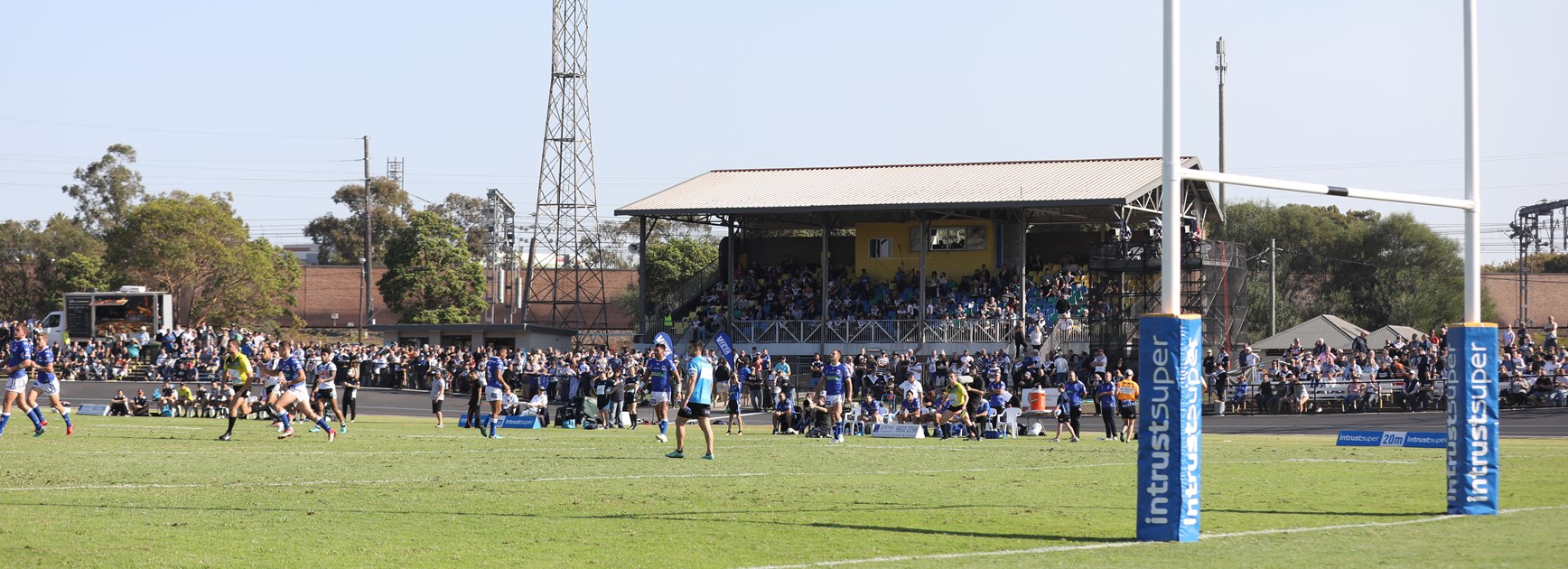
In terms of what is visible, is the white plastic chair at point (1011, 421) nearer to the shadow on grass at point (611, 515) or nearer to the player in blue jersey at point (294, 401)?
the player in blue jersey at point (294, 401)

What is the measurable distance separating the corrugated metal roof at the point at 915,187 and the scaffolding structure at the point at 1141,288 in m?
1.82

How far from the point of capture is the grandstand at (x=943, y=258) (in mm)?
45625

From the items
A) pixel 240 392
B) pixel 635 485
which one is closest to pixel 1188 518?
pixel 635 485

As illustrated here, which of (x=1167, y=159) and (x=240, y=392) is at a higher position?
(x=1167, y=159)

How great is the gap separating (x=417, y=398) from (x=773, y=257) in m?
16.9

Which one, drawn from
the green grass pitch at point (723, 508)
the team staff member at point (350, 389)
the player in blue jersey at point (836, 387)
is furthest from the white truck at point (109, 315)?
the green grass pitch at point (723, 508)

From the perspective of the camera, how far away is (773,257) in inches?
2302

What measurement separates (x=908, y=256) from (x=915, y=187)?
13.4 ft

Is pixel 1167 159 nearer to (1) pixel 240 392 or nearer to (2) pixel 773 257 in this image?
(1) pixel 240 392

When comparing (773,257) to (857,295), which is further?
(773,257)

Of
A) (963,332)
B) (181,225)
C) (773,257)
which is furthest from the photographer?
(181,225)

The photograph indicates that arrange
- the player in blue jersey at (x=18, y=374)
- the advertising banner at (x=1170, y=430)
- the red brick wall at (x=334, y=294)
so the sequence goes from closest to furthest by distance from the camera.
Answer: the advertising banner at (x=1170, y=430)
the player in blue jersey at (x=18, y=374)
the red brick wall at (x=334, y=294)

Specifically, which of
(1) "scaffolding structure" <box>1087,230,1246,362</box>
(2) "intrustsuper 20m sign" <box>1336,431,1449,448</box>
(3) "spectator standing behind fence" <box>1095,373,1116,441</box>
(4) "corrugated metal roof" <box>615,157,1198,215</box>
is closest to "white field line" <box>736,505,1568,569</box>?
(2) "intrustsuper 20m sign" <box>1336,431,1449,448</box>

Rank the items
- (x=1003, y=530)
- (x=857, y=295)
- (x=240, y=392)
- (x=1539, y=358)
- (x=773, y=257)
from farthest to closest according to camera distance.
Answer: (x=773, y=257) < (x=857, y=295) < (x=1539, y=358) < (x=240, y=392) < (x=1003, y=530)
